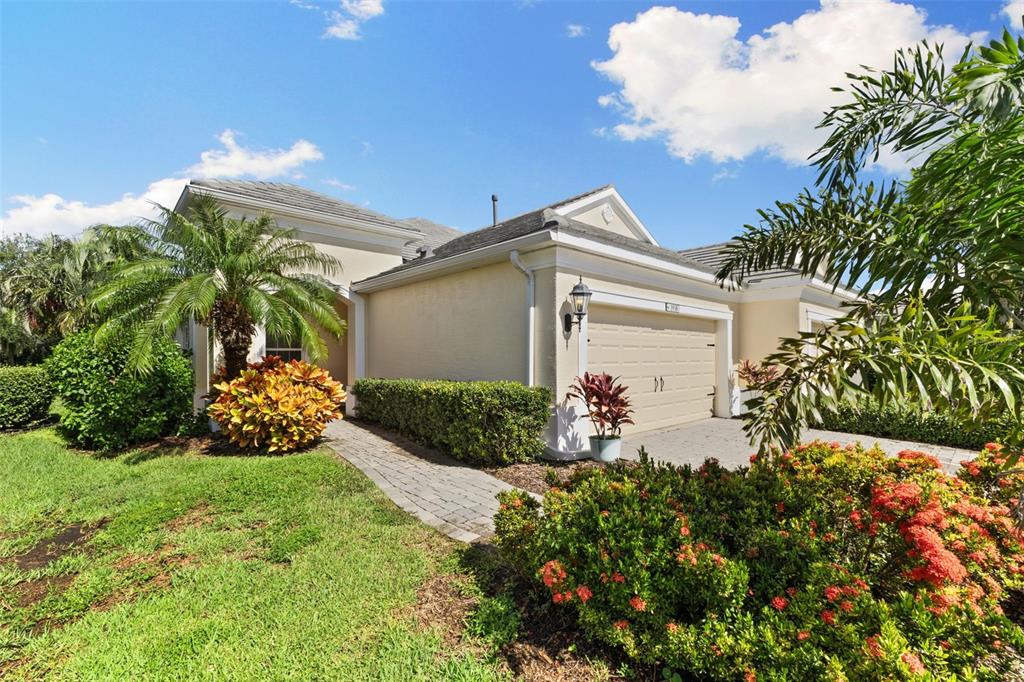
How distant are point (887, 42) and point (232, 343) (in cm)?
1021

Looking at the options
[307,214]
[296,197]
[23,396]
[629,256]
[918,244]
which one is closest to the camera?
[918,244]

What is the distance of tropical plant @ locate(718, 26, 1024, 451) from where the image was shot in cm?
248

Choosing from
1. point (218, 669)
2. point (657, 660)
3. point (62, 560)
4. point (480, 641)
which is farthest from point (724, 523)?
point (62, 560)

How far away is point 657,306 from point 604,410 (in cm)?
320

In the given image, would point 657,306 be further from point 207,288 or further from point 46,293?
point 46,293

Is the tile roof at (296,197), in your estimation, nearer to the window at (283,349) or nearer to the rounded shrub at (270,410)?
the window at (283,349)

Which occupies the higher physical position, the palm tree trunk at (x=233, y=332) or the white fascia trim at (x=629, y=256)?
the white fascia trim at (x=629, y=256)

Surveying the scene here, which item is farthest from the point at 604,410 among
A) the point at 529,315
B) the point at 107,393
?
the point at 107,393

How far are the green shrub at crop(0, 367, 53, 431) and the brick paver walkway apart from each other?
818cm

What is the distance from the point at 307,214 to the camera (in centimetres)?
1101

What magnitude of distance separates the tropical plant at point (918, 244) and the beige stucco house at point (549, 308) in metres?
1.35

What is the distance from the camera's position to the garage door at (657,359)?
8.28 meters

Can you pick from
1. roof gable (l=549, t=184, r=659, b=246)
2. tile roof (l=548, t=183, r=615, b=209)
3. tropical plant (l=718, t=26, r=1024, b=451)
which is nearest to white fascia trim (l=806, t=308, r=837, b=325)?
roof gable (l=549, t=184, r=659, b=246)

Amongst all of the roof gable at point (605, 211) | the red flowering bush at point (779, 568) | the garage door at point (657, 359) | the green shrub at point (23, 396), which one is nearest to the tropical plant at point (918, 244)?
the red flowering bush at point (779, 568)
